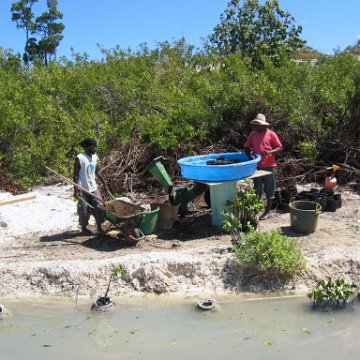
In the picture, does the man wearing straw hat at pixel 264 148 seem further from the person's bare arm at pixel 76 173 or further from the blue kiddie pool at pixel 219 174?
the person's bare arm at pixel 76 173

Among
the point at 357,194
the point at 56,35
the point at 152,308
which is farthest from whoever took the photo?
the point at 56,35

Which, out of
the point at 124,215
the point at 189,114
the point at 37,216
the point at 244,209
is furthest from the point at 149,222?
the point at 189,114

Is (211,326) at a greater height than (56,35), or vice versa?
(56,35)

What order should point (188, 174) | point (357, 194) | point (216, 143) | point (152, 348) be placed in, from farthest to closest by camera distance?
point (216, 143), point (357, 194), point (188, 174), point (152, 348)

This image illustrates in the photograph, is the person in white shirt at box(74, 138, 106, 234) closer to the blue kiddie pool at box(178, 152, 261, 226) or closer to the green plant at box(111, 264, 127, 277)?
the green plant at box(111, 264, 127, 277)

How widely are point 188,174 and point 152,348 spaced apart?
2730 millimetres

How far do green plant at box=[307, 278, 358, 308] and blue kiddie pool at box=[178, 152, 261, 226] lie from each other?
1.78 meters

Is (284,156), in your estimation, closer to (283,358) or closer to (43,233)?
(43,233)

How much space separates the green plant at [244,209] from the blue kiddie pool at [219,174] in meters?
0.14

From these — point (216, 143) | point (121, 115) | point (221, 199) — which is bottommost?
point (221, 199)

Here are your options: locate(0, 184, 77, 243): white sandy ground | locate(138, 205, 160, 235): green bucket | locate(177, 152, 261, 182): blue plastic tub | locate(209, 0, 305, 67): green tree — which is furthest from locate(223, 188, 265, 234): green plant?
locate(209, 0, 305, 67): green tree

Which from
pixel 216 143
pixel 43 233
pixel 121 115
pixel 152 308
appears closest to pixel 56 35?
pixel 121 115

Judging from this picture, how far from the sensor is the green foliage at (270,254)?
5.47 metres

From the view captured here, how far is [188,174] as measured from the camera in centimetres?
662
